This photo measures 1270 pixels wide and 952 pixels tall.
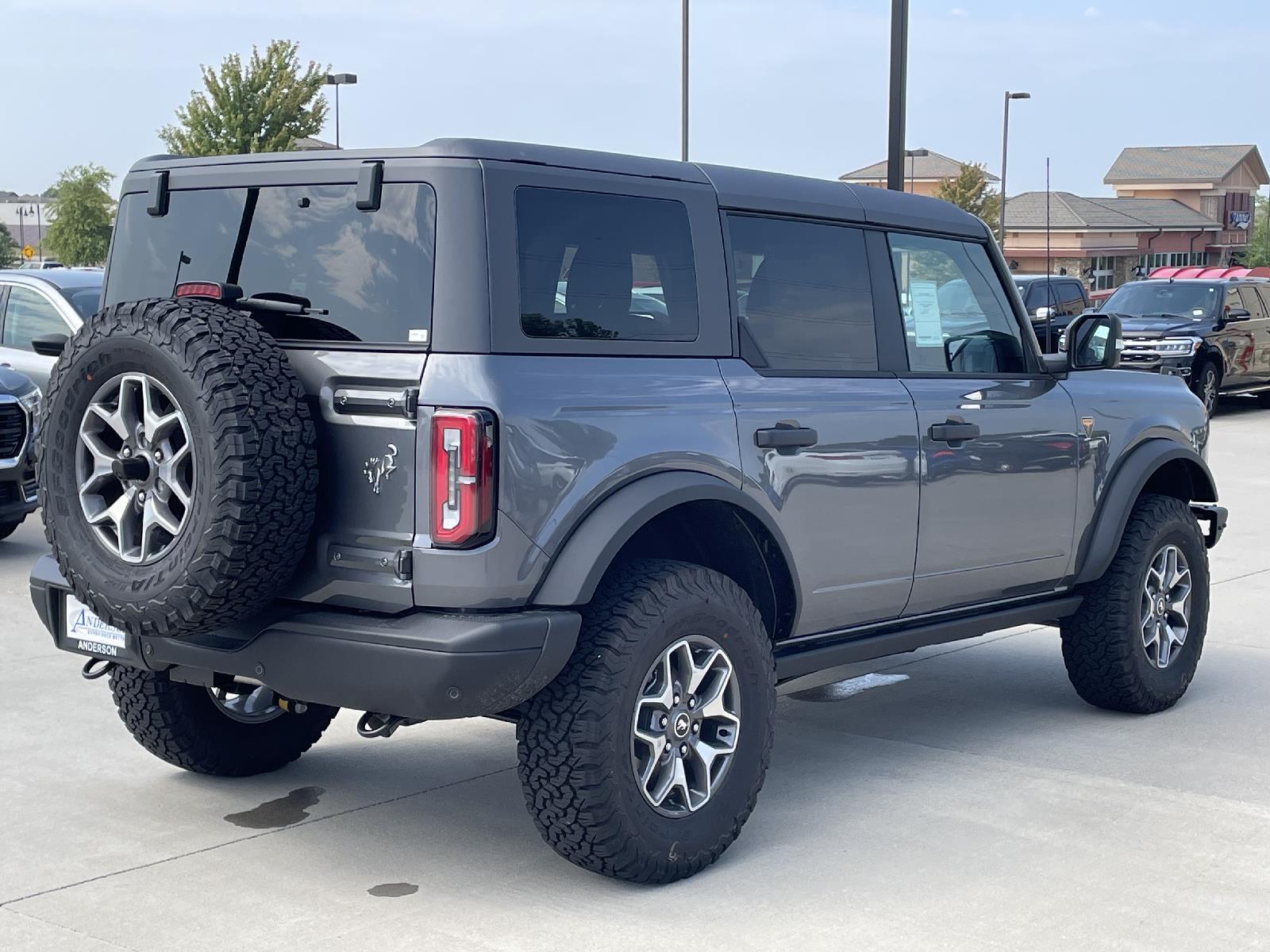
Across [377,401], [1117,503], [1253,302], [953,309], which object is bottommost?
[1117,503]

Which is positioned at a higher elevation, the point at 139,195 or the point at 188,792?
the point at 139,195

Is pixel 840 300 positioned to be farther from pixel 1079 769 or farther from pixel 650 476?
pixel 1079 769

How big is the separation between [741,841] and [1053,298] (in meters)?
21.8

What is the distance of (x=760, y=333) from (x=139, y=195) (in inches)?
77.9

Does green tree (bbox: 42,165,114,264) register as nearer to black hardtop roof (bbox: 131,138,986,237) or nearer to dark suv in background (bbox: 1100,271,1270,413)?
dark suv in background (bbox: 1100,271,1270,413)

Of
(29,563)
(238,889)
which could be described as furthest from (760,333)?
(29,563)

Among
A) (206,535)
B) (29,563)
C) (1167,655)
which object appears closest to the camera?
(206,535)

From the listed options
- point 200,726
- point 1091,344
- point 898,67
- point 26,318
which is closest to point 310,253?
point 200,726

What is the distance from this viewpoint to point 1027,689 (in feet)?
23.1

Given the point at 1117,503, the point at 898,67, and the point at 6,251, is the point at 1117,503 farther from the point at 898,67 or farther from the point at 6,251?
the point at 6,251

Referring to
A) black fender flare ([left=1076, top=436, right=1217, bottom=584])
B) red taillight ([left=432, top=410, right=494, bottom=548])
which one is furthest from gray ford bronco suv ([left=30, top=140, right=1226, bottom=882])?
black fender flare ([left=1076, top=436, right=1217, bottom=584])

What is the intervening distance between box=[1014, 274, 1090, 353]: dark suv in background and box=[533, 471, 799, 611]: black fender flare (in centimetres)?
2028

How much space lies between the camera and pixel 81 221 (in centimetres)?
8944

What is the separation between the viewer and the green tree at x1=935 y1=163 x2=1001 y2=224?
235 ft
